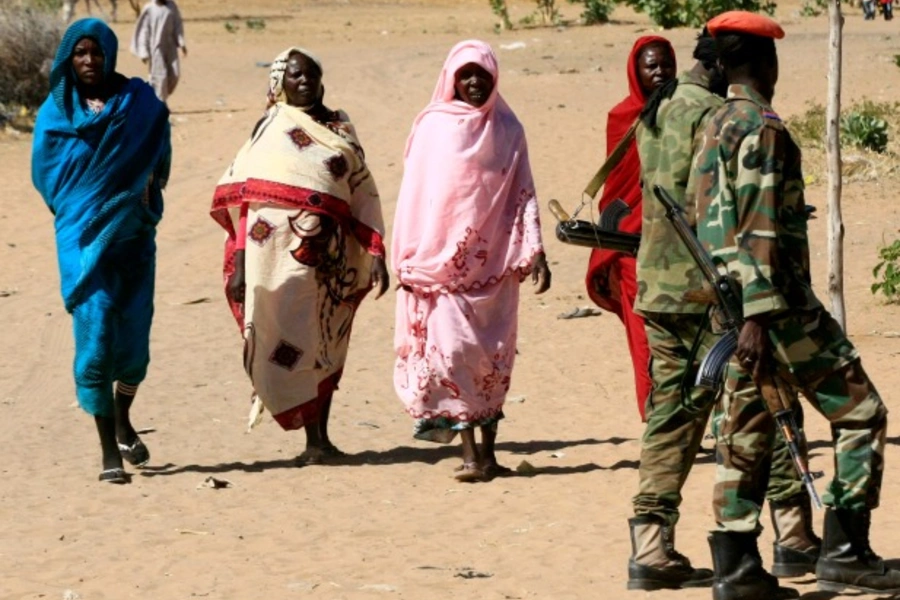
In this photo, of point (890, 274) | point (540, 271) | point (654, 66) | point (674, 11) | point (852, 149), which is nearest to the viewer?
point (654, 66)

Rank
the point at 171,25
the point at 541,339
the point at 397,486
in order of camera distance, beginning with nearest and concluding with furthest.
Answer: the point at 397,486, the point at 541,339, the point at 171,25

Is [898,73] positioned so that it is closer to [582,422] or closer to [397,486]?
[582,422]

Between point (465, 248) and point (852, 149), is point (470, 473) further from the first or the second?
point (852, 149)

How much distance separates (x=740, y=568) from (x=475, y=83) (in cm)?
344

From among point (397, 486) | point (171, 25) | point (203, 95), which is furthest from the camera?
point (203, 95)

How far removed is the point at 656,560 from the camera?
19.4 feet

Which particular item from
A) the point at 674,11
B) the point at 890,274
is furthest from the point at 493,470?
the point at 674,11

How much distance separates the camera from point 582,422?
988 cm

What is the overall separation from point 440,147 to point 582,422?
2133 mm

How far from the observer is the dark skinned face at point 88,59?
8.30m

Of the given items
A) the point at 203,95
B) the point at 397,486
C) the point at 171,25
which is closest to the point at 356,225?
the point at 397,486

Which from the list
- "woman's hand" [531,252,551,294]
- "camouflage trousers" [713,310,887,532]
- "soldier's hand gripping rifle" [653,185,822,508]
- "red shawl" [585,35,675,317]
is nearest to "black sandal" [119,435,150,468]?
"woman's hand" [531,252,551,294]

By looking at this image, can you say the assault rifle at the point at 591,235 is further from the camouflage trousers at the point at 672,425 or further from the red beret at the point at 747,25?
the red beret at the point at 747,25

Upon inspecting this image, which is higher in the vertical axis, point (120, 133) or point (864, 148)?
point (120, 133)
